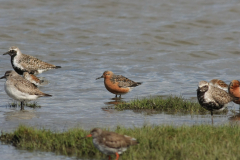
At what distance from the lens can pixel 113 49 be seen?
966 inches

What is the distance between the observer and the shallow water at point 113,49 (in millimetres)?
11586

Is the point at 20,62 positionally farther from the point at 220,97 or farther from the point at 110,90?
the point at 220,97

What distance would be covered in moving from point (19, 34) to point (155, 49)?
852cm

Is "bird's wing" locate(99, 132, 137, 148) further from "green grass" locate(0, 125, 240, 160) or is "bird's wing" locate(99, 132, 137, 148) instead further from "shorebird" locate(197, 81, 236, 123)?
"shorebird" locate(197, 81, 236, 123)

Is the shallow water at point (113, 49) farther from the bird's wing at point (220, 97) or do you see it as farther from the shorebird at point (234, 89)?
the shorebird at point (234, 89)

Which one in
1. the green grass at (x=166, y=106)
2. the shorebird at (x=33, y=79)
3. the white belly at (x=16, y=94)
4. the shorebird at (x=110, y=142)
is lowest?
the shorebird at (x=33, y=79)

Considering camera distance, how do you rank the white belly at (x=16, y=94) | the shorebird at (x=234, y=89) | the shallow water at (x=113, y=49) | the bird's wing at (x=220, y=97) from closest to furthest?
the bird's wing at (x=220, y=97)
the shallow water at (x=113, y=49)
the white belly at (x=16, y=94)
the shorebird at (x=234, y=89)

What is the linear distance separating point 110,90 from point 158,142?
25.3 feet

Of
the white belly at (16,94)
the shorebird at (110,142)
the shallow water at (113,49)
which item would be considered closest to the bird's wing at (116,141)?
the shorebird at (110,142)

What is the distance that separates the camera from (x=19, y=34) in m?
26.6

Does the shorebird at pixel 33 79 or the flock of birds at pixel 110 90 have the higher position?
the flock of birds at pixel 110 90

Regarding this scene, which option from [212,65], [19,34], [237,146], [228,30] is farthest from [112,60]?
[237,146]

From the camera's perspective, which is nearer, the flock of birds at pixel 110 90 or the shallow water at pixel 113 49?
the flock of birds at pixel 110 90

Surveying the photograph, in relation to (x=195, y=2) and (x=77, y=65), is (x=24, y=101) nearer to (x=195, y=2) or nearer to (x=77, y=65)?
(x=77, y=65)
